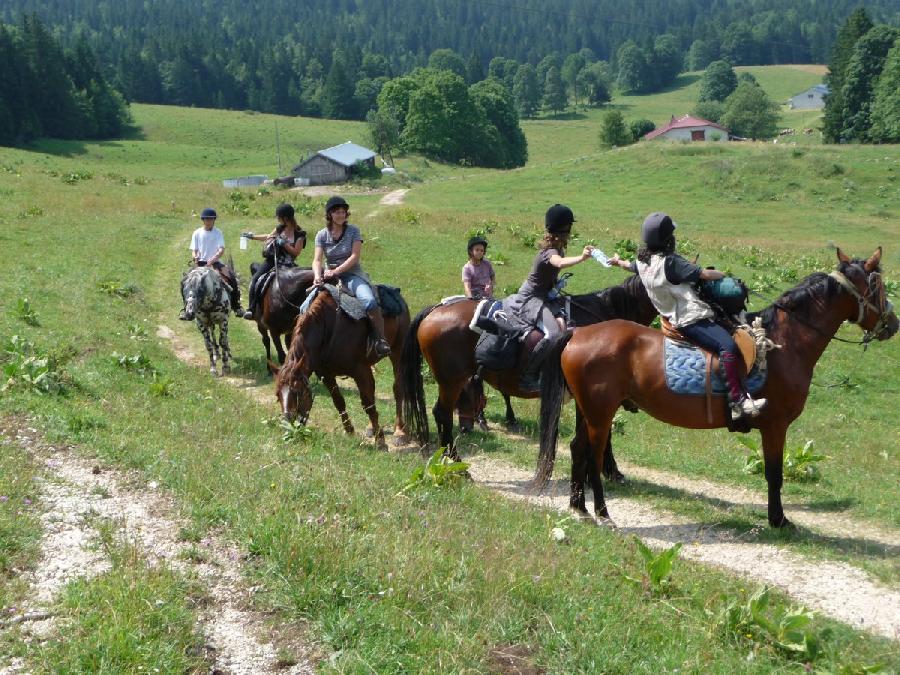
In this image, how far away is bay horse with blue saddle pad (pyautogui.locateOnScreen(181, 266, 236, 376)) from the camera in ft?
57.3

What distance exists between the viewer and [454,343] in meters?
11.5

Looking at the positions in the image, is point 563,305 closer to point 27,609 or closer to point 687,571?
point 687,571

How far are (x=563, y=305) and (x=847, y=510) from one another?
4378mm

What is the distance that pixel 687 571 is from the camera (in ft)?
24.3

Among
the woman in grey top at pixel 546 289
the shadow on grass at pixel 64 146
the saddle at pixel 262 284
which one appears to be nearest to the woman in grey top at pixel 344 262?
the woman in grey top at pixel 546 289

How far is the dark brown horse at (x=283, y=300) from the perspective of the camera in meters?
15.7

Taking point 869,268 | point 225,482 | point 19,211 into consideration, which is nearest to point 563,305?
point 869,268

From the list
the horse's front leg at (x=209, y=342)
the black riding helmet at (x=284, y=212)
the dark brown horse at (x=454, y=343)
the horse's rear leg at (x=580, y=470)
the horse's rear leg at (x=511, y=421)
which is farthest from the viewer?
the horse's front leg at (x=209, y=342)

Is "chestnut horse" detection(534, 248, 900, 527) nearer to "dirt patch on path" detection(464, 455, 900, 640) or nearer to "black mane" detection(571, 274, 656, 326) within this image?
"dirt patch on path" detection(464, 455, 900, 640)

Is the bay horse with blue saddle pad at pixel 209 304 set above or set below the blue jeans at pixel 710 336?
below

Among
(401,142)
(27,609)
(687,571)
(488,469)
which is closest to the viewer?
(27,609)

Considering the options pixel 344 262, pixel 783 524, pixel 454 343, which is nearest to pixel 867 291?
pixel 783 524

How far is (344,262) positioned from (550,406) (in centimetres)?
438

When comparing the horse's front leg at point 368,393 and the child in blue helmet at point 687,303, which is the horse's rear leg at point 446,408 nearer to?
the horse's front leg at point 368,393
